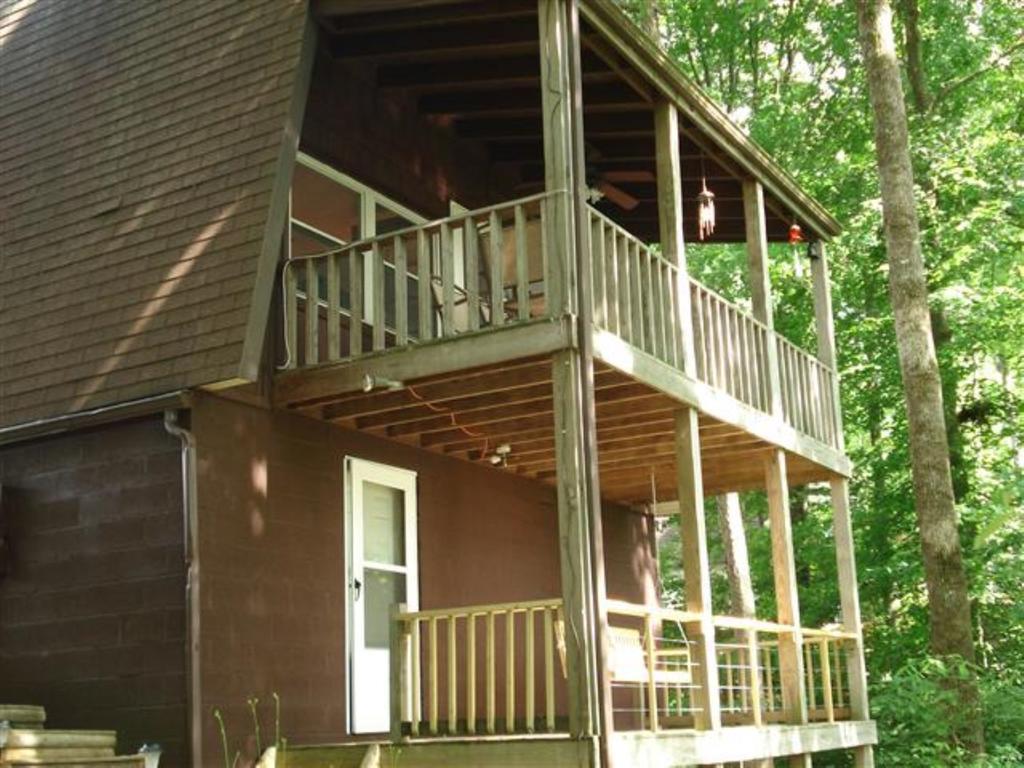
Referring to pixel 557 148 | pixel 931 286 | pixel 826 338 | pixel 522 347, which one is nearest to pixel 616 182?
pixel 826 338

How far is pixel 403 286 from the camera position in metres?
9.09

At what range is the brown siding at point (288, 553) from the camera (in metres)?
8.67

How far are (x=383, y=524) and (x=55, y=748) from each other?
3435 millimetres

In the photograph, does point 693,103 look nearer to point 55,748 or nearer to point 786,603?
point 786,603

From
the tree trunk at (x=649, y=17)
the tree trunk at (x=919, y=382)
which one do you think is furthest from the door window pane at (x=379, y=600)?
the tree trunk at (x=649, y=17)

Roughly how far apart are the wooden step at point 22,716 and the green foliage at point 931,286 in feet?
33.4

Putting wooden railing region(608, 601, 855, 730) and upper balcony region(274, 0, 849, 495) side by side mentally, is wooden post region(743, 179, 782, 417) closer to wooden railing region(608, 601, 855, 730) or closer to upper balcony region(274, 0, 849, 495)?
upper balcony region(274, 0, 849, 495)

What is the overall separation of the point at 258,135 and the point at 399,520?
347cm

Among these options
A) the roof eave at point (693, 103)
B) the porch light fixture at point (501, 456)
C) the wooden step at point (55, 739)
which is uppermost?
the roof eave at point (693, 103)

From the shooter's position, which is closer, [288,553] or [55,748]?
[55,748]

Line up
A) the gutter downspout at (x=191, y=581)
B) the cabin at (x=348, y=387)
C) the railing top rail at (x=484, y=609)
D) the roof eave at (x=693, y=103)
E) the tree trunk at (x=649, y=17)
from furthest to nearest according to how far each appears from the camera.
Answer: the tree trunk at (x=649, y=17)
the roof eave at (x=693, y=103)
the cabin at (x=348, y=387)
the gutter downspout at (x=191, y=581)
the railing top rail at (x=484, y=609)

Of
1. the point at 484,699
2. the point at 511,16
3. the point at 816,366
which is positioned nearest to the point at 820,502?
the point at 816,366

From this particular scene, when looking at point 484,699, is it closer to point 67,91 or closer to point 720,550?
point 67,91

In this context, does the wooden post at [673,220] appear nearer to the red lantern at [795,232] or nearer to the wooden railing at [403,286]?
the wooden railing at [403,286]
